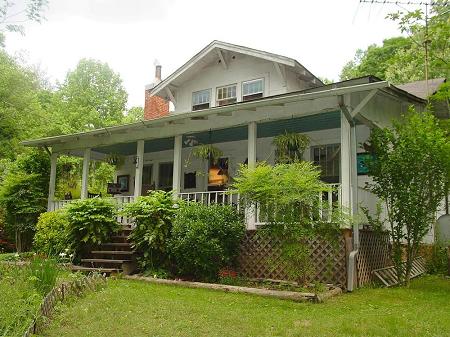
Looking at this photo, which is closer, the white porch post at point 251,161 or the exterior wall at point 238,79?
the white porch post at point 251,161

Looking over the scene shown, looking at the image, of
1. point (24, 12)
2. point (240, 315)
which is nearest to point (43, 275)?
point (240, 315)

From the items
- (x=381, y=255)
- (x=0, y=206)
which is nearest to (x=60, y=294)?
(x=381, y=255)

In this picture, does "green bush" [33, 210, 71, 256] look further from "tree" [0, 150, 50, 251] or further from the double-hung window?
the double-hung window

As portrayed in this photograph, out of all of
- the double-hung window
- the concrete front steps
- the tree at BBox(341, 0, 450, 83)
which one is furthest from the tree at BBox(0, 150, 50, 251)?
the tree at BBox(341, 0, 450, 83)

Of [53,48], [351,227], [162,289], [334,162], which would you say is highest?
[53,48]

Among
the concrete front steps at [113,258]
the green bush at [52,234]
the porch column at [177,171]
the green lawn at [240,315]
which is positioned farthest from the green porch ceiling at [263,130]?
the green lawn at [240,315]

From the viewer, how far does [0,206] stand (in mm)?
15594

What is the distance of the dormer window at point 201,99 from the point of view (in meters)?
15.8

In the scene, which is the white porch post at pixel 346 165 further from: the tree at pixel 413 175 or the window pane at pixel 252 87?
the window pane at pixel 252 87

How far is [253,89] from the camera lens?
14742mm

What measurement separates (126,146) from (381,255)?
8.44 meters

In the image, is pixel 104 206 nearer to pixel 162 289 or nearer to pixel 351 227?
pixel 162 289

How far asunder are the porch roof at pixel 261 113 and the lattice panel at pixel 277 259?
2687mm

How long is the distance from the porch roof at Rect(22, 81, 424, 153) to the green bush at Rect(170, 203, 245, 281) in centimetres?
225
